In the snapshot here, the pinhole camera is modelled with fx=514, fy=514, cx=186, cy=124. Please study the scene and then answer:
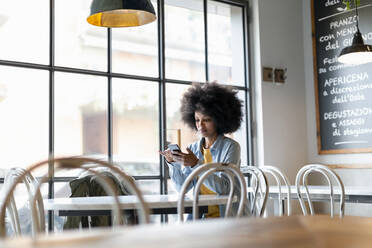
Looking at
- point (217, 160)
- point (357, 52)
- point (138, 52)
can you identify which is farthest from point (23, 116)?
point (357, 52)

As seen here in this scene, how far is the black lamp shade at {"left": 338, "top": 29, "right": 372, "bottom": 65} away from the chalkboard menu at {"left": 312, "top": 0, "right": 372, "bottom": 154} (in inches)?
23.1

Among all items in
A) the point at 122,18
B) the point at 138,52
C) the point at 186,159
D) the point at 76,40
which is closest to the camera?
the point at 186,159

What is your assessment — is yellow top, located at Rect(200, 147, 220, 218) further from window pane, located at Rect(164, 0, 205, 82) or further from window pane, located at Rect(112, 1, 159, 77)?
window pane, located at Rect(164, 0, 205, 82)

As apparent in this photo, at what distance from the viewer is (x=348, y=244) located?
1.07 metres

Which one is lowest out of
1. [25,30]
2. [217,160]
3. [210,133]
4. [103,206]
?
[103,206]

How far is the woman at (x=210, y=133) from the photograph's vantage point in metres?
2.89

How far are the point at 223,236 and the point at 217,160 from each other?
195 cm

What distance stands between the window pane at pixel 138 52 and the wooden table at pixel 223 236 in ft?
10.0

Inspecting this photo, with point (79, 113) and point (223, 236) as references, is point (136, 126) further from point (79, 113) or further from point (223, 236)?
point (223, 236)

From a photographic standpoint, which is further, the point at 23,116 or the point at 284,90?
the point at 284,90

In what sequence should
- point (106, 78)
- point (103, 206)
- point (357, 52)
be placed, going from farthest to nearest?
point (106, 78)
point (357, 52)
point (103, 206)

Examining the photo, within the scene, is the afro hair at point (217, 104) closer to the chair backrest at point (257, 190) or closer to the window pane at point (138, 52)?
the chair backrest at point (257, 190)

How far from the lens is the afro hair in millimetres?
3250

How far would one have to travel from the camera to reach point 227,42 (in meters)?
5.17
